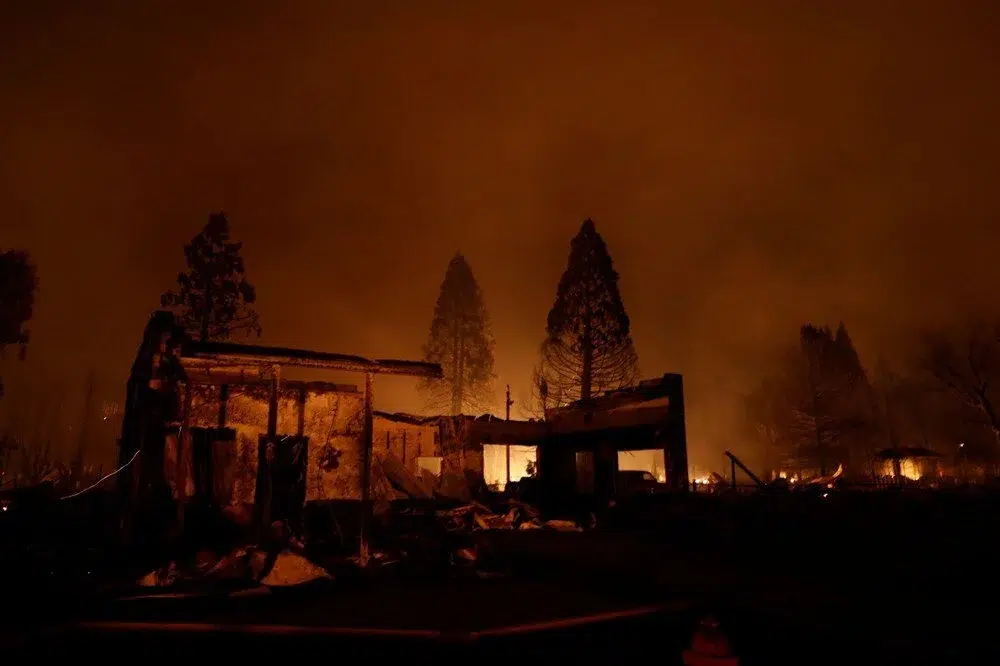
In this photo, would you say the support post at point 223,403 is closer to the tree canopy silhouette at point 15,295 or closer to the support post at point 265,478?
the support post at point 265,478

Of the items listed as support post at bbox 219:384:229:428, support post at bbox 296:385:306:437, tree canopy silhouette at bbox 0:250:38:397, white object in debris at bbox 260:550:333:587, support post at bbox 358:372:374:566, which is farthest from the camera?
tree canopy silhouette at bbox 0:250:38:397

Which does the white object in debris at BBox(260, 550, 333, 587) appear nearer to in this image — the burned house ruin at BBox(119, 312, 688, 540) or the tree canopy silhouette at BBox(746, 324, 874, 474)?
the burned house ruin at BBox(119, 312, 688, 540)

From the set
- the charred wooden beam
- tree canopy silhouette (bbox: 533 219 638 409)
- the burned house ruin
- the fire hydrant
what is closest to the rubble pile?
the burned house ruin

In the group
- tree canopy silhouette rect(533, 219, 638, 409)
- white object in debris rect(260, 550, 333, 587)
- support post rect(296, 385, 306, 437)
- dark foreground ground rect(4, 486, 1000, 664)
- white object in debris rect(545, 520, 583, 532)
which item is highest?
tree canopy silhouette rect(533, 219, 638, 409)

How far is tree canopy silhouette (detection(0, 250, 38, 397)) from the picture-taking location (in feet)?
81.5

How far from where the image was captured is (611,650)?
20.5 ft

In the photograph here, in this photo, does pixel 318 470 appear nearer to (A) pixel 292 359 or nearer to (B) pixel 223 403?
(B) pixel 223 403

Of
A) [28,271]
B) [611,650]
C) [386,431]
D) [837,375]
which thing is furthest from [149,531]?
[837,375]

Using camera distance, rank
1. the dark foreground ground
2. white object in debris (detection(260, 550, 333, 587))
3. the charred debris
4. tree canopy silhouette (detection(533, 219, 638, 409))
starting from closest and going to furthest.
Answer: the dark foreground ground, white object in debris (detection(260, 550, 333, 587)), the charred debris, tree canopy silhouette (detection(533, 219, 638, 409))

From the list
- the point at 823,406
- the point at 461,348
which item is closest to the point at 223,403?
the point at 461,348

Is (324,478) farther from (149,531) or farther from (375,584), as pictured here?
(375,584)

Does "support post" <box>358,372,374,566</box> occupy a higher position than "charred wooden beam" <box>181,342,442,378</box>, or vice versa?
"charred wooden beam" <box>181,342,442,378</box>

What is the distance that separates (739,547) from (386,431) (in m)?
12.8

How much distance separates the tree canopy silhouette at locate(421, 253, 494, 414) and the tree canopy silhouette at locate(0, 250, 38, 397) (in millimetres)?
24861
